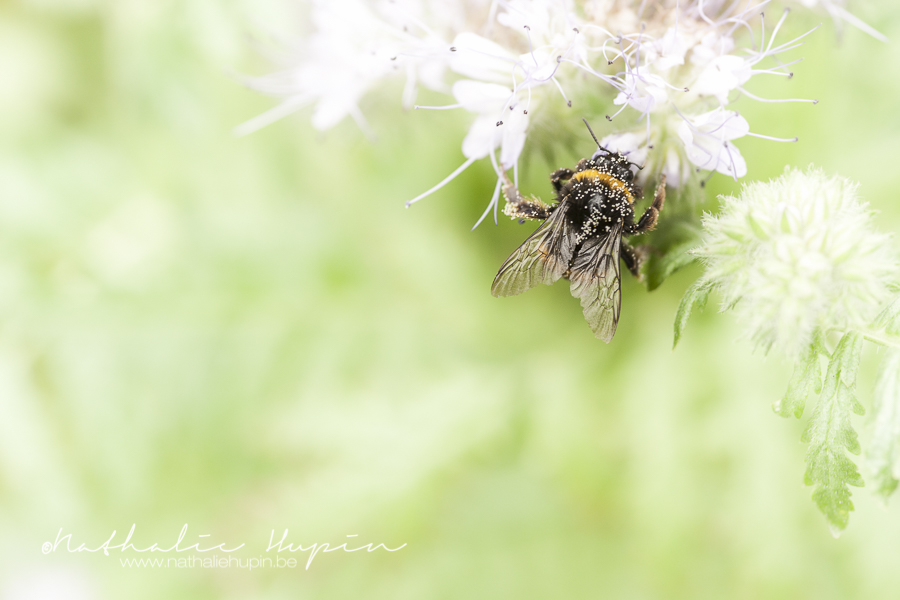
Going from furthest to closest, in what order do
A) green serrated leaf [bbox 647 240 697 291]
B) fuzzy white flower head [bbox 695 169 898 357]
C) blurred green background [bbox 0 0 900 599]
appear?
1. blurred green background [bbox 0 0 900 599]
2. green serrated leaf [bbox 647 240 697 291]
3. fuzzy white flower head [bbox 695 169 898 357]

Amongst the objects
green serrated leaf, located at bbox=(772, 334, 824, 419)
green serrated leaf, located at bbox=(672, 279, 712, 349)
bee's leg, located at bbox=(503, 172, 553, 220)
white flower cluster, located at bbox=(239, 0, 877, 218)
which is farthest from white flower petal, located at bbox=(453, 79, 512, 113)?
green serrated leaf, located at bbox=(772, 334, 824, 419)

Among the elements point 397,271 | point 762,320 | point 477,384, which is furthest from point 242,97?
point 762,320

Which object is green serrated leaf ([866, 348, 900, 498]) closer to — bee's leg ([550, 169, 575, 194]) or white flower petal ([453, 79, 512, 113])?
bee's leg ([550, 169, 575, 194])

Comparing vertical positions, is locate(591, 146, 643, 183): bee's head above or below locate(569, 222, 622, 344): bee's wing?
above

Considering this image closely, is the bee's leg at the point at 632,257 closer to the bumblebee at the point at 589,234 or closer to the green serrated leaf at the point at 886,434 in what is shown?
the bumblebee at the point at 589,234

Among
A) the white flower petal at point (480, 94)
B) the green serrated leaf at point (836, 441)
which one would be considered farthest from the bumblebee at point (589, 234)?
the green serrated leaf at point (836, 441)

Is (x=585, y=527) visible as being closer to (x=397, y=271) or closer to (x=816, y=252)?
(x=397, y=271)
